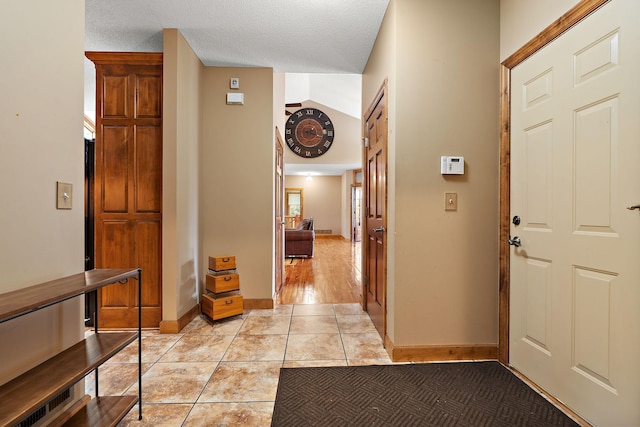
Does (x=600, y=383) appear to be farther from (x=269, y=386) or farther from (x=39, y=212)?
(x=39, y=212)

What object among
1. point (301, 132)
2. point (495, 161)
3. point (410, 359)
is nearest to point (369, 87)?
point (495, 161)

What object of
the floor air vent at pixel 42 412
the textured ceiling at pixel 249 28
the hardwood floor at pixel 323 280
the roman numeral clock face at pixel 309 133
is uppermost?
the roman numeral clock face at pixel 309 133

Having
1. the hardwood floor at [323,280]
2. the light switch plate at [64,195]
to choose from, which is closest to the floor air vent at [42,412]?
the light switch plate at [64,195]

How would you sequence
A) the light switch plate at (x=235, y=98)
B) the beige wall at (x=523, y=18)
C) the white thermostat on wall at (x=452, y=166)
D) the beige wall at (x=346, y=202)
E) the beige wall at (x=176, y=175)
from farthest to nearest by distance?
1. the beige wall at (x=346, y=202)
2. the light switch plate at (x=235, y=98)
3. the beige wall at (x=176, y=175)
4. the white thermostat on wall at (x=452, y=166)
5. the beige wall at (x=523, y=18)

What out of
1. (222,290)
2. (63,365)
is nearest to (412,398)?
(63,365)

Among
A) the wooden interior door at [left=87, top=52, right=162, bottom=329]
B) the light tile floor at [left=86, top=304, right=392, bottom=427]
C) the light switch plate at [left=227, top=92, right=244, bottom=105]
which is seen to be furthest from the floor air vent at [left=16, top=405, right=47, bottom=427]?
the light switch plate at [left=227, top=92, right=244, bottom=105]

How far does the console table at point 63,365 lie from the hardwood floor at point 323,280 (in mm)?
2185

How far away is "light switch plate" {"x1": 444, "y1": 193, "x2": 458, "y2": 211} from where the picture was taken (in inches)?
81.7

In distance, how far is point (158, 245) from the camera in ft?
8.84

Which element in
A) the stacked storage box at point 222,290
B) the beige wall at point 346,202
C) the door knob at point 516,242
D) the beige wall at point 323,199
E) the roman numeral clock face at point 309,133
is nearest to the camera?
the door knob at point 516,242

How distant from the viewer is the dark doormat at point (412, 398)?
58.7 inches

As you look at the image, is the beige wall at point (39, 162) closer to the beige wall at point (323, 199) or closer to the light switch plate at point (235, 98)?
the light switch plate at point (235, 98)

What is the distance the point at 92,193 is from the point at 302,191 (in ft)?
31.5

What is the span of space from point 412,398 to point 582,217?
4.42 ft
